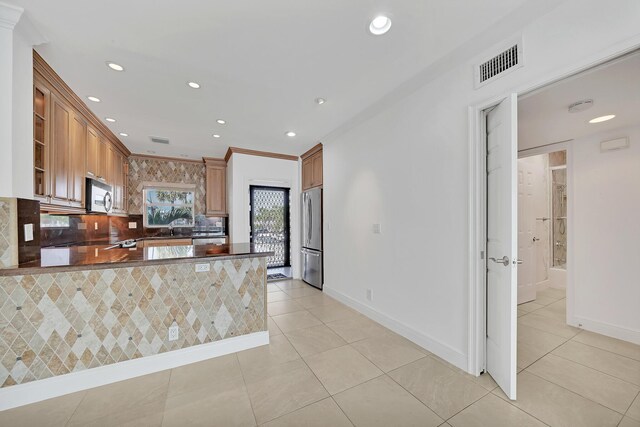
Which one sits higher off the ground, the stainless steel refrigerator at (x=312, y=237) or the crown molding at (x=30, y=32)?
the crown molding at (x=30, y=32)

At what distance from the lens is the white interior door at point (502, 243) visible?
1621mm

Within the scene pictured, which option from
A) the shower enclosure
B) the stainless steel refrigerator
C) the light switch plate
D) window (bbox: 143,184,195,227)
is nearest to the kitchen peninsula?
the light switch plate

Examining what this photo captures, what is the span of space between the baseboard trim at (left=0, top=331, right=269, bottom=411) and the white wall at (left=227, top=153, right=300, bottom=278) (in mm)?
2454

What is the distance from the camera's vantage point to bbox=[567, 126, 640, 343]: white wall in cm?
247

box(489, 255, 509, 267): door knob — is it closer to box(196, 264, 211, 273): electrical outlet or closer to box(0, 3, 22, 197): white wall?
box(196, 264, 211, 273): electrical outlet

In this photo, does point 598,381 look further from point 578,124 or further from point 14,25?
point 14,25

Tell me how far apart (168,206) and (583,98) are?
6448 mm

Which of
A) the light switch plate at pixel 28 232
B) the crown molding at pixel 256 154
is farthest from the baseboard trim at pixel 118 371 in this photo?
the crown molding at pixel 256 154

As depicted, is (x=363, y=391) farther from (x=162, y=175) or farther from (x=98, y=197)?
(x=162, y=175)

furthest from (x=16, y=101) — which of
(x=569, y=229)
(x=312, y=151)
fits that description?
(x=569, y=229)

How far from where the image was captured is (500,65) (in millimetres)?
1737

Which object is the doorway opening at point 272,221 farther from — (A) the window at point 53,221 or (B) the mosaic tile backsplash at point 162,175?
(A) the window at point 53,221

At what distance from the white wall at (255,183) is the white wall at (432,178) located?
6.01 ft

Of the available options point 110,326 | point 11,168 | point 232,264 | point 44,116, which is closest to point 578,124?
point 232,264
